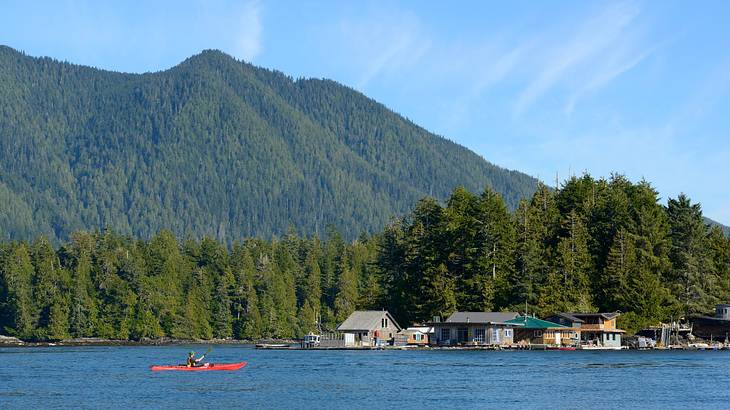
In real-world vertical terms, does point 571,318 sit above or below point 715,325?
below

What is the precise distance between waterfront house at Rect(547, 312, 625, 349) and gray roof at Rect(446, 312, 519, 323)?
6.99 meters

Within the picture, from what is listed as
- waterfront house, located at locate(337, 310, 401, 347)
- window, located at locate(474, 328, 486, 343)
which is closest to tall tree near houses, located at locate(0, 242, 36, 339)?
waterfront house, located at locate(337, 310, 401, 347)

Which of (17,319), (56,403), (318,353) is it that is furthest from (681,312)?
(17,319)

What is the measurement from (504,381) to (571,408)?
798 inches

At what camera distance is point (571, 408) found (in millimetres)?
72125

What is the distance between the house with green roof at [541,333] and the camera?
144625mm

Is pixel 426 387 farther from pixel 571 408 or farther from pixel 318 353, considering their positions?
pixel 318 353

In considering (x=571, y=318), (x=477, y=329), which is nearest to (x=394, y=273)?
(x=477, y=329)

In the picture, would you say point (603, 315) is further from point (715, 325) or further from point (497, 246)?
point (715, 325)

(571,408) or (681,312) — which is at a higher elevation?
(681,312)

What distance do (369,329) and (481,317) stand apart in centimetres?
1709

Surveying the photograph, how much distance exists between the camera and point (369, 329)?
154 metres

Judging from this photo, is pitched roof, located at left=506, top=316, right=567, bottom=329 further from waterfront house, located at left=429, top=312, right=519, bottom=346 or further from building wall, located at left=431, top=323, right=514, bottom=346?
building wall, located at left=431, top=323, right=514, bottom=346

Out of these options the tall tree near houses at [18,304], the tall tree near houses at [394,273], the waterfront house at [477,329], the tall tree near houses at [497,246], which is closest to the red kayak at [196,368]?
the waterfront house at [477,329]
